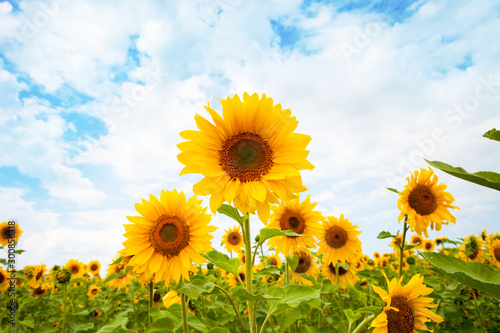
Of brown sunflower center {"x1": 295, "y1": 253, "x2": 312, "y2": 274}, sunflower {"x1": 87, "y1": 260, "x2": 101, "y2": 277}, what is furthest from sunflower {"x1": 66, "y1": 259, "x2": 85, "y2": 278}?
brown sunflower center {"x1": 295, "y1": 253, "x2": 312, "y2": 274}

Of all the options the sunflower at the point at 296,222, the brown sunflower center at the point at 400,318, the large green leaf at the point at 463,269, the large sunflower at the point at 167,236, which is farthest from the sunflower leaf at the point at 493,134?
the sunflower at the point at 296,222

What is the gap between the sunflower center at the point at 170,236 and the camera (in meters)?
3.11

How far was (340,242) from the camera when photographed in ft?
18.6

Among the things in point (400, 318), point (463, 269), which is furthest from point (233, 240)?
point (463, 269)

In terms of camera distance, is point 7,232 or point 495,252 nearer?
point 495,252

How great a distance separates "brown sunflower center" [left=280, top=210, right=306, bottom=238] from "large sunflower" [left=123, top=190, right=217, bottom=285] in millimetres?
2043

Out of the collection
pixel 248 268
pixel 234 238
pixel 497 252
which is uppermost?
pixel 234 238

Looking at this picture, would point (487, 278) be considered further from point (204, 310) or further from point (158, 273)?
point (204, 310)

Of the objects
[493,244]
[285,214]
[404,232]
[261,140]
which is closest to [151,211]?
[261,140]

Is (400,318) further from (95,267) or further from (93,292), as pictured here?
(95,267)

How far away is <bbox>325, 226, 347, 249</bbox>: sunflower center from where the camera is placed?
5.68 m

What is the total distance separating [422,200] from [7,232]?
9.85 metres

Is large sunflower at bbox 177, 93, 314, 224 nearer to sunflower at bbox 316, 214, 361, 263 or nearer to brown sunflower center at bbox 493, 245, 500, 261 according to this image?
sunflower at bbox 316, 214, 361, 263

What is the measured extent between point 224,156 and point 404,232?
321 cm
